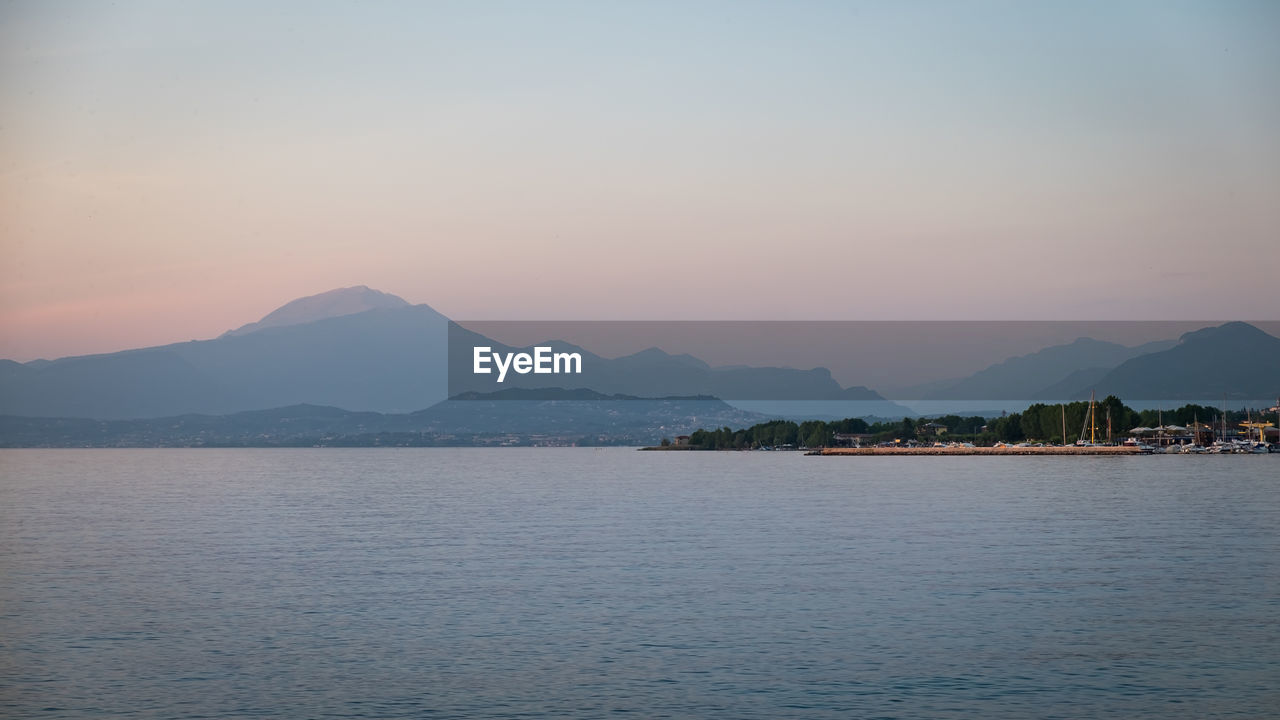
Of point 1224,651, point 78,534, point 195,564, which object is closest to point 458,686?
point 1224,651

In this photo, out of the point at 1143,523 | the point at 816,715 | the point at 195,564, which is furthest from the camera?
the point at 1143,523

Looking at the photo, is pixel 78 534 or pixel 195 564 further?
pixel 78 534

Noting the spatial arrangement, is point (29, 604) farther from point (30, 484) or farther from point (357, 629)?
point (30, 484)

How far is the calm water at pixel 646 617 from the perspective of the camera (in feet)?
86.4

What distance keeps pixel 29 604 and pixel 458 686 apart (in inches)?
824

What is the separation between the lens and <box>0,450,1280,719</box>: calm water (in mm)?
26344

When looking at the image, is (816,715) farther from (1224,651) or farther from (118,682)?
(118,682)

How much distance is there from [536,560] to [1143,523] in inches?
1664

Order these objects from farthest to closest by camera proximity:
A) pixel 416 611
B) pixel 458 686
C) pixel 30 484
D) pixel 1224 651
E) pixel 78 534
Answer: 1. pixel 30 484
2. pixel 78 534
3. pixel 416 611
4. pixel 1224 651
5. pixel 458 686

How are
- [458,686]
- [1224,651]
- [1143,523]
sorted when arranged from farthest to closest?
[1143,523] → [1224,651] → [458,686]

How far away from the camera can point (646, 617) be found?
36062 millimetres

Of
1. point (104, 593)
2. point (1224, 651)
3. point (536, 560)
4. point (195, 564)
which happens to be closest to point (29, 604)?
point (104, 593)

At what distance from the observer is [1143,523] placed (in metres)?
73.0

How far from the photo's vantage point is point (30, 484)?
492 ft
